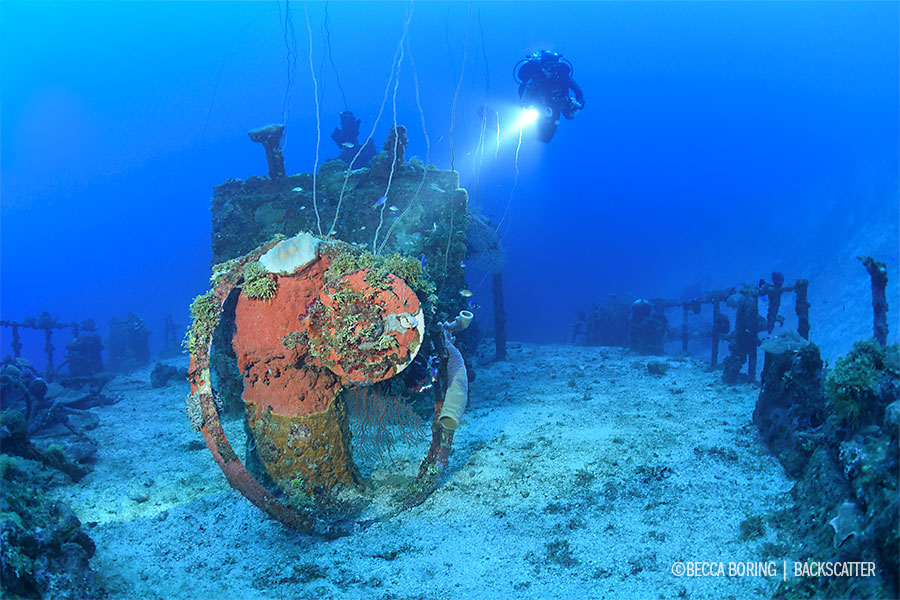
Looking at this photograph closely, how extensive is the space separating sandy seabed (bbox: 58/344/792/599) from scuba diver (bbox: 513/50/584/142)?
9.12m

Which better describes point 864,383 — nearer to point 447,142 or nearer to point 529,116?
point 529,116

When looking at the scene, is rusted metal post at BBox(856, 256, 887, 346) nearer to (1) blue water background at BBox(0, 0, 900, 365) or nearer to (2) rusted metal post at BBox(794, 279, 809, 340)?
(2) rusted metal post at BBox(794, 279, 809, 340)

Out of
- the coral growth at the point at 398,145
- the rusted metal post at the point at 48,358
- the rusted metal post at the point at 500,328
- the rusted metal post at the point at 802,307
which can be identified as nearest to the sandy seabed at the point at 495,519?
the rusted metal post at the point at 802,307

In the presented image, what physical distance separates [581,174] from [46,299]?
15418cm

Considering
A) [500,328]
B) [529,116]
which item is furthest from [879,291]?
[529,116]

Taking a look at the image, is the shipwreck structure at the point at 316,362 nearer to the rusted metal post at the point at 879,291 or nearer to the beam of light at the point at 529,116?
the rusted metal post at the point at 879,291

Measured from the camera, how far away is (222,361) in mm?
8180

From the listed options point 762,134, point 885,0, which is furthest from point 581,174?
point 885,0

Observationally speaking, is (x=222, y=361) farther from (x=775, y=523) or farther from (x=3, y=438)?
(x=775, y=523)

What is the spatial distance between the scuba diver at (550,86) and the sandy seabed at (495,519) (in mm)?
9121

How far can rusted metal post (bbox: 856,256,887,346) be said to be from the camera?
7047mm

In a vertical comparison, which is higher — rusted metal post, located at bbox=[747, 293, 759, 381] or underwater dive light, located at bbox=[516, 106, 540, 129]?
underwater dive light, located at bbox=[516, 106, 540, 129]

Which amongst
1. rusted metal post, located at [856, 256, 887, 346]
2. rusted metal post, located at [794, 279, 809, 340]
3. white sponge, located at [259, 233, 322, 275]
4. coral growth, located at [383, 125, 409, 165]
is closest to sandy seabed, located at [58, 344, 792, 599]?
white sponge, located at [259, 233, 322, 275]

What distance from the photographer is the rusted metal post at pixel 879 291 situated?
7.05m
